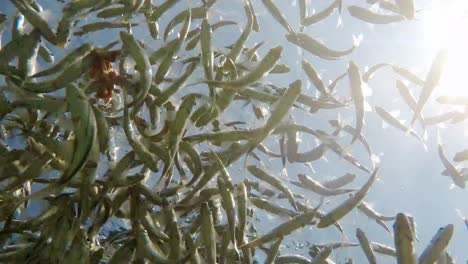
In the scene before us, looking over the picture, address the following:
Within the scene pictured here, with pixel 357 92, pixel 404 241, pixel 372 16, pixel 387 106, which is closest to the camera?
pixel 404 241

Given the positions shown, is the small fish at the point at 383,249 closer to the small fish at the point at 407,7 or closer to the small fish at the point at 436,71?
the small fish at the point at 436,71

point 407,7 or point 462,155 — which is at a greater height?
point 407,7

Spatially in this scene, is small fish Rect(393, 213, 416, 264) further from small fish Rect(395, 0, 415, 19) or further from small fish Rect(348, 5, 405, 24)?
small fish Rect(348, 5, 405, 24)

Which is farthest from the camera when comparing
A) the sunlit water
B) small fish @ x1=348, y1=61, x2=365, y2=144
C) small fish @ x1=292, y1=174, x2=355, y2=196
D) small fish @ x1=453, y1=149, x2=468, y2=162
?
the sunlit water

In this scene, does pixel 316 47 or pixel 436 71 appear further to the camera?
pixel 316 47

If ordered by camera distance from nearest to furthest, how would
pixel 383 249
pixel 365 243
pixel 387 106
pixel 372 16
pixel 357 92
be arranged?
pixel 357 92, pixel 365 243, pixel 372 16, pixel 383 249, pixel 387 106

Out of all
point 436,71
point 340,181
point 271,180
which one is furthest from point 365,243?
point 436,71

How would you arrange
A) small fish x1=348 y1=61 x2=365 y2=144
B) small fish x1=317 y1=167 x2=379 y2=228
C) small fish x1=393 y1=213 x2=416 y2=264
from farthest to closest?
small fish x1=348 y1=61 x2=365 y2=144, small fish x1=317 y1=167 x2=379 y2=228, small fish x1=393 y1=213 x2=416 y2=264

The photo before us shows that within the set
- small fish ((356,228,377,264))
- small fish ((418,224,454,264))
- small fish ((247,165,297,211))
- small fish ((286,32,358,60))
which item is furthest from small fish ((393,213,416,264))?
small fish ((286,32,358,60))

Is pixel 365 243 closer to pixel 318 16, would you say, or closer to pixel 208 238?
pixel 208 238

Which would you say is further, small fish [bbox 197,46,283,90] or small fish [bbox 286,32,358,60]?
small fish [bbox 286,32,358,60]

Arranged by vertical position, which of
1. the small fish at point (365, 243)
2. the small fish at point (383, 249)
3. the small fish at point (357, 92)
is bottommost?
the small fish at point (383, 249)

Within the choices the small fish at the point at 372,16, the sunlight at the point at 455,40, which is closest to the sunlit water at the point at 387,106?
the sunlight at the point at 455,40
